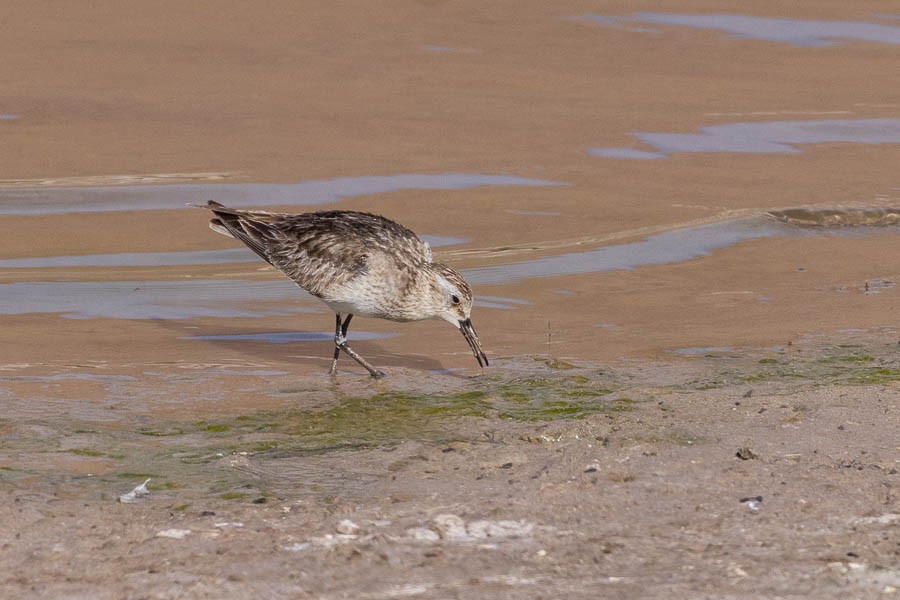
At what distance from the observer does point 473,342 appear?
9.29 meters

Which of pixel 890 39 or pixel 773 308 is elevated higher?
pixel 890 39

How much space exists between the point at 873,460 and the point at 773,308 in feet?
14.6

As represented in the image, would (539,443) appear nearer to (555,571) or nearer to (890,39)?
(555,571)

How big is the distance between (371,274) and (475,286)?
97.2 inches

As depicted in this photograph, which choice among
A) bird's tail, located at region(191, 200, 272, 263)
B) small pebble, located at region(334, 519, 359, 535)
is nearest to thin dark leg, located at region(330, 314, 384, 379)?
bird's tail, located at region(191, 200, 272, 263)

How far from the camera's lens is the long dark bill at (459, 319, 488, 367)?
9.23m

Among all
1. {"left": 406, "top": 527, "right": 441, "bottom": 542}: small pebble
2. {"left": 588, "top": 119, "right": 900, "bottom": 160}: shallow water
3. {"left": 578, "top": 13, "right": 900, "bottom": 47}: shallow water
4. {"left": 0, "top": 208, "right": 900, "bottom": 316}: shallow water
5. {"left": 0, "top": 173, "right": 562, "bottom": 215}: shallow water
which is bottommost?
{"left": 0, "top": 208, "right": 900, "bottom": 316}: shallow water

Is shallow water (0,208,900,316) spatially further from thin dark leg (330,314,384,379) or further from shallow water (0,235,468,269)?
thin dark leg (330,314,384,379)

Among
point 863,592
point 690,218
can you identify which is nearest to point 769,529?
point 863,592

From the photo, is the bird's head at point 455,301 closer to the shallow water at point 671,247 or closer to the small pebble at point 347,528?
the shallow water at point 671,247

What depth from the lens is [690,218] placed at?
43.9ft

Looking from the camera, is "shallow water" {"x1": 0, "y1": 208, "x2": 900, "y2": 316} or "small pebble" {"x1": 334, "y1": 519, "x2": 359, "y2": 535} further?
"shallow water" {"x1": 0, "y1": 208, "x2": 900, "y2": 316}

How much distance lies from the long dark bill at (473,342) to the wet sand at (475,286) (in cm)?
Result: 15

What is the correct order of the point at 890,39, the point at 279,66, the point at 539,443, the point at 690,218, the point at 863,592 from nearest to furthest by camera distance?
the point at 863,592 → the point at 539,443 → the point at 690,218 → the point at 279,66 → the point at 890,39
